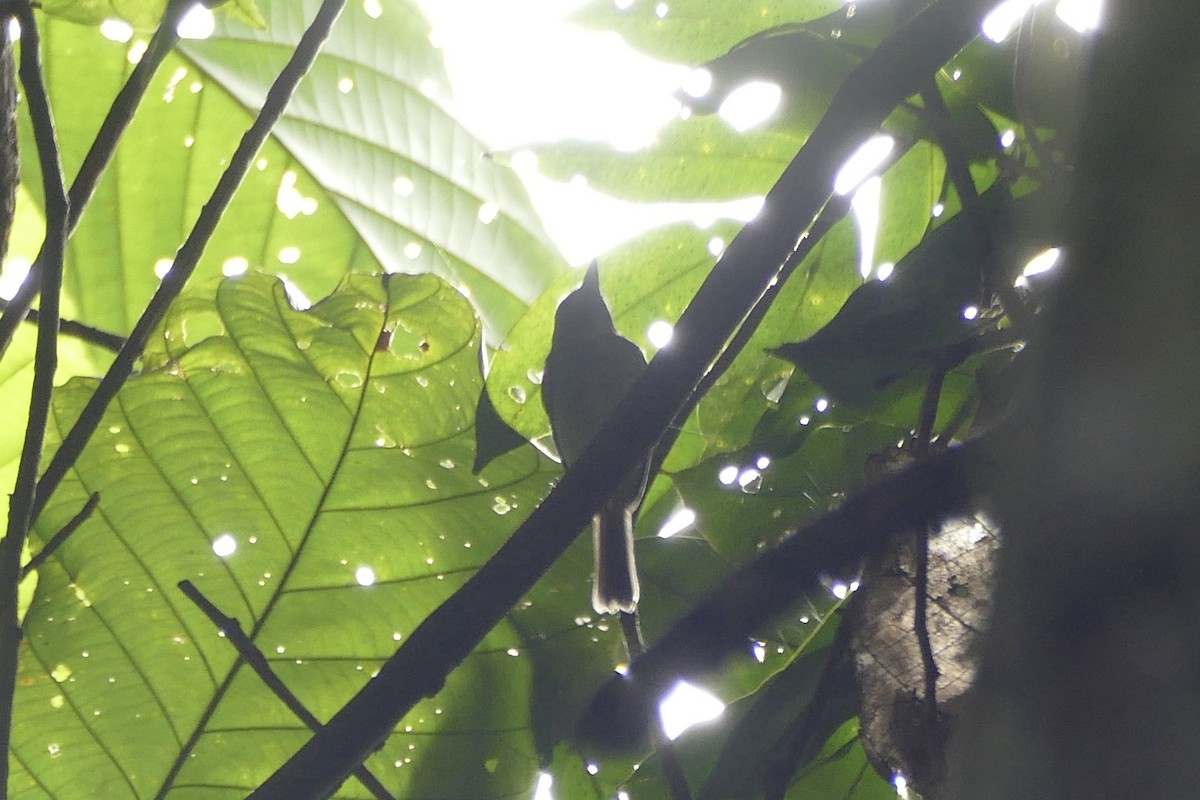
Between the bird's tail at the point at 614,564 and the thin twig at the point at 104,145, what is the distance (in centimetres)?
85

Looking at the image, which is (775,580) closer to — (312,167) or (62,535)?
(62,535)

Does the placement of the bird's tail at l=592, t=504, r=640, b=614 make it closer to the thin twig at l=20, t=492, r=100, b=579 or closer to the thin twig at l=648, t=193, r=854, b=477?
the thin twig at l=648, t=193, r=854, b=477

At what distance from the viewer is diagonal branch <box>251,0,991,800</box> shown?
114 centimetres

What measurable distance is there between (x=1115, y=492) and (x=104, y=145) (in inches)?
58.1

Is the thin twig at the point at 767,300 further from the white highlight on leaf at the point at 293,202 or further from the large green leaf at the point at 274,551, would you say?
the white highlight on leaf at the point at 293,202

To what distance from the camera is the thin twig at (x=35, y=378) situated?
4.21 feet

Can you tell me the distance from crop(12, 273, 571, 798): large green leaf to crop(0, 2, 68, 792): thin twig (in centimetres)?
25

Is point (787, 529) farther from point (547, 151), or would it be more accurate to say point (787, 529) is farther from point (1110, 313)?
point (1110, 313)

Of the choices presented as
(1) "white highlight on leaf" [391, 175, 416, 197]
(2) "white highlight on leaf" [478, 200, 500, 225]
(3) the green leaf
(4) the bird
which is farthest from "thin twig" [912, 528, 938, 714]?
(1) "white highlight on leaf" [391, 175, 416, 197]

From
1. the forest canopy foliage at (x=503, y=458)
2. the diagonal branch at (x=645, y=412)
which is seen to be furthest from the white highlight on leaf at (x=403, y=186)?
the diagonal branch at (x=645, y=412)

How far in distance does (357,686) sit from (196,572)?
0.30 metres

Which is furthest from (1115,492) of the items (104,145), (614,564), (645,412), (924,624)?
(614,564)

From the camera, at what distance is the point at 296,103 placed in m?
2.58

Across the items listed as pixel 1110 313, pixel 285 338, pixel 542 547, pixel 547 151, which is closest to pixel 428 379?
pixel 285 338
